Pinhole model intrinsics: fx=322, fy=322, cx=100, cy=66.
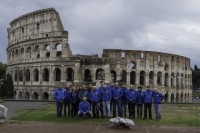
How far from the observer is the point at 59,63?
4547 cm

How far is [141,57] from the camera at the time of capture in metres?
48.5

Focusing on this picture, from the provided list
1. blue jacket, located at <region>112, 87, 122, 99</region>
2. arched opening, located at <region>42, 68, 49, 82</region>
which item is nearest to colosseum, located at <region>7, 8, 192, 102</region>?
arched opening, located at <region>42, 68, 49, 82</region>

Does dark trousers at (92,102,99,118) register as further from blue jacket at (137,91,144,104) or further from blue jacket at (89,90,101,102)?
blue jacket at (137,91,144,104)

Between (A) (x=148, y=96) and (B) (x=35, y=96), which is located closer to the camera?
(A) (x=148, y=96)

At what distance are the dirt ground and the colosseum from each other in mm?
30270

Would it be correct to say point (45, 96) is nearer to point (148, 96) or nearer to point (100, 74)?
point (100, 74)

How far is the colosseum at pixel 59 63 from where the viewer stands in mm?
45656

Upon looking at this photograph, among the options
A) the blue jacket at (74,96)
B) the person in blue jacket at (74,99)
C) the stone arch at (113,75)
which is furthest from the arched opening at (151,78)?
the blue jacket at (74,96)

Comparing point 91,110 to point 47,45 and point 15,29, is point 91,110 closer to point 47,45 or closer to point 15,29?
point 47,45

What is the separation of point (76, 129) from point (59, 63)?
32752 millimetres

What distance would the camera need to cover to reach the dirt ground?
12805 millimetres

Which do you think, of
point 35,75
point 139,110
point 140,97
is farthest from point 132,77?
point 140,97

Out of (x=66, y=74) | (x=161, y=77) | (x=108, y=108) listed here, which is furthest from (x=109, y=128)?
(x=161, y=77)

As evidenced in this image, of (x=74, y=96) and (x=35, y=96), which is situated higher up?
(x=74, y=96)
